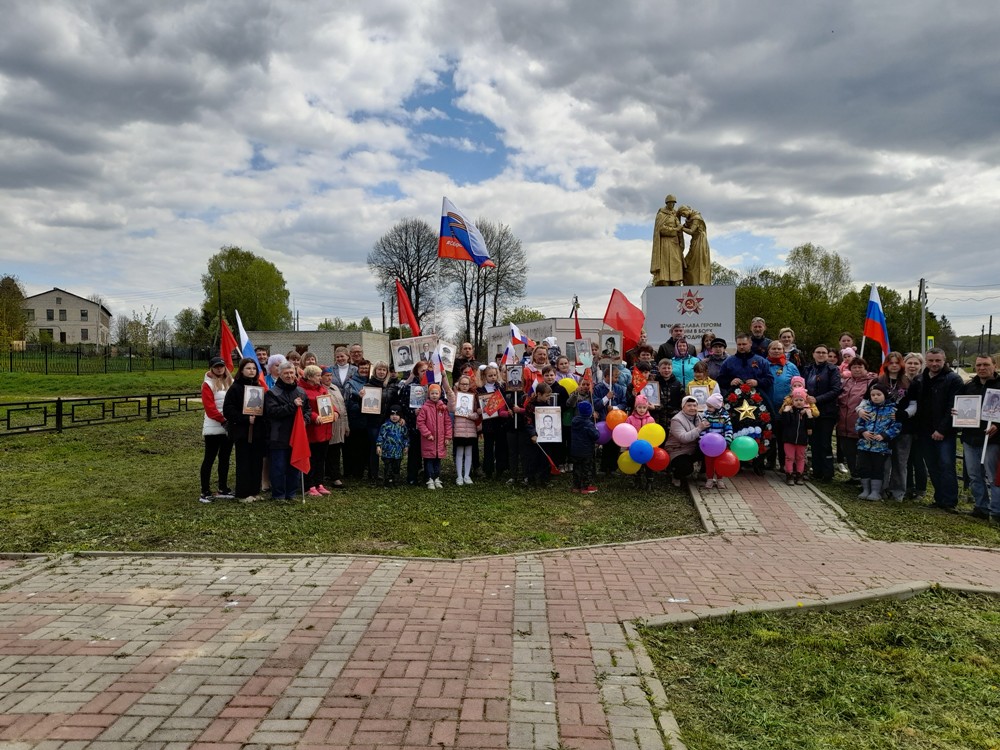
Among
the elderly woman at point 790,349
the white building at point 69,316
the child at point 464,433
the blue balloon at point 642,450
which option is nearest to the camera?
the blue balloon at point 642,450

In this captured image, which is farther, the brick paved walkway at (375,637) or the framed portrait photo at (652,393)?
the framed portrait photo at (652,393)

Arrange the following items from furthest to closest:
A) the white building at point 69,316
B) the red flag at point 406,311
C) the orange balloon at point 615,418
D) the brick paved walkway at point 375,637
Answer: the white building at point 69,316, the red flag at point 406,311, the orange balloon at point 615,418, the brick paved walkway at point 375,637

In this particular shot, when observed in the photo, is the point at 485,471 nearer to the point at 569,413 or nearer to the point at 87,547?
the point at 569,413

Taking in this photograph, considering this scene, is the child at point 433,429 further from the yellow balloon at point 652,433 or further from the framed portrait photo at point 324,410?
the yellow balloon at point 652,433

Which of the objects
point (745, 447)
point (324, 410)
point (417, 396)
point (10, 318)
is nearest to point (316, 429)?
point (324, 410)

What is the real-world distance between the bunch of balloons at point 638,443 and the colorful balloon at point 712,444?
20.1 inches

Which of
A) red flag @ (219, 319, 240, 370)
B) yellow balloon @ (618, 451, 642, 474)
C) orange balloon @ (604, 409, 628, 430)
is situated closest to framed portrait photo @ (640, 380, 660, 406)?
orange balloon @ (604, 409, 628, 430)

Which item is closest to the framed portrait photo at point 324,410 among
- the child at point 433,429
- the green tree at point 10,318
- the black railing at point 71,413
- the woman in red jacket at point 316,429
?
the woman in red jacket at point 316,429

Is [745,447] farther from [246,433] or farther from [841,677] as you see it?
[246,433]

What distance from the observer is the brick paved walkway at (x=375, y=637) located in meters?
3.44

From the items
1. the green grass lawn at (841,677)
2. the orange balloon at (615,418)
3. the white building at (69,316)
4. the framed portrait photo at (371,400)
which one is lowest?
the green grass lawn at (841,677)

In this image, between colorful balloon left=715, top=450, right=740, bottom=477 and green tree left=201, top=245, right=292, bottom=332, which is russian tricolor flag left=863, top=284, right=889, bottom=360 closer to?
colorful balloon left=715, top=450, right=740, bottom=477

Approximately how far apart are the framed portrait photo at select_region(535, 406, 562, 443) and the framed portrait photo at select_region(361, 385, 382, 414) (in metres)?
2.29

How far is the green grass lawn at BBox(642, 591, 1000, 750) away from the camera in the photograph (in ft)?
11.3
